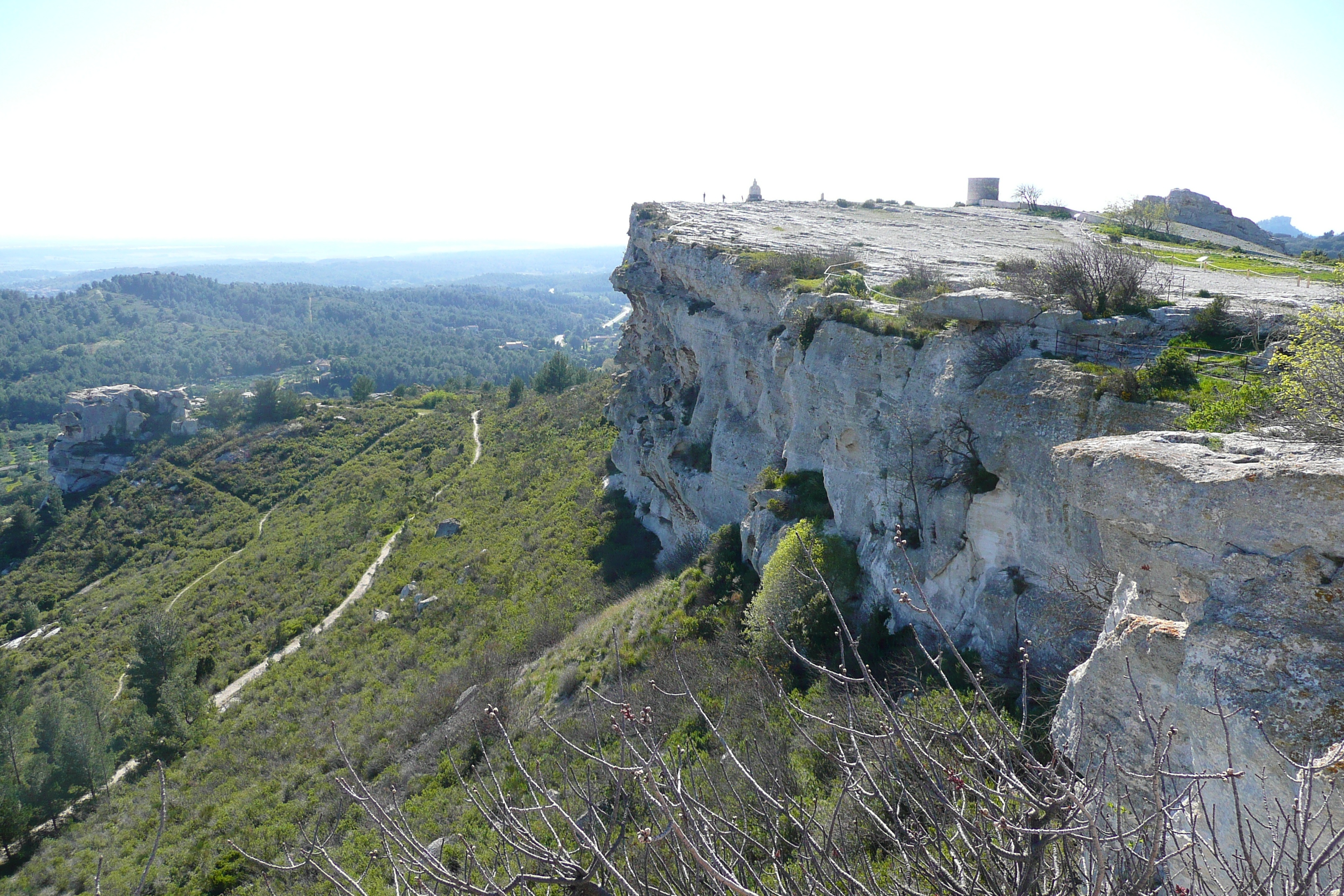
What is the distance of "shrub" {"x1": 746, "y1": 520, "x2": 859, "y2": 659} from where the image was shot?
1275 cm

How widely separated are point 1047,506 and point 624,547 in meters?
17.7

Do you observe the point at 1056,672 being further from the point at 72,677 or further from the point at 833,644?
the point at 72,677

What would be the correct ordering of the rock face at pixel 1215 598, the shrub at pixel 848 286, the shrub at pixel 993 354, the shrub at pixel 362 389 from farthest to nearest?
1. the shrub at pixel 362 389
2. the shrub at pixel 848 286
3. the shrub at pixel 993 354
4. the rock face at pixel 1215 598

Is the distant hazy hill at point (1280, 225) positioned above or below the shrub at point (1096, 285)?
above

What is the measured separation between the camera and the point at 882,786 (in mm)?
6711

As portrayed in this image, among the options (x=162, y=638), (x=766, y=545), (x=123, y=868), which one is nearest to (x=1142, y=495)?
(x=766, y=545)

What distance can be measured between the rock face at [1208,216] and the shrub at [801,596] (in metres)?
22.1

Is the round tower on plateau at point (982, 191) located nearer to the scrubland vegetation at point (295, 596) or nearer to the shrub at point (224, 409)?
the scrubland vegetation at point (295, 596)

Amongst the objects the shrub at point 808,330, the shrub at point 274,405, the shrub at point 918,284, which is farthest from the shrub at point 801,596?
the shrub at point 274,405

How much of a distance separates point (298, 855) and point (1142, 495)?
16.3 m

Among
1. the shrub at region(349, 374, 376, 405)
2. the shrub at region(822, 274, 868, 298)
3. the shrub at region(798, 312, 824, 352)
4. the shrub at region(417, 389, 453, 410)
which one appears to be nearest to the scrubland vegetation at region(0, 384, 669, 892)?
the shrub at region(417, 389, 453, 410)

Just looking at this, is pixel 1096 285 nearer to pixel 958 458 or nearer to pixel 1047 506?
pixel 958 458

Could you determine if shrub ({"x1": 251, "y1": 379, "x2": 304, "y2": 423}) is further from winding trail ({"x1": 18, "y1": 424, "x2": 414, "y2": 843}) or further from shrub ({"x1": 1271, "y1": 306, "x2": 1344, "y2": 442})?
shrub ({"x1": 1271, "y1": 306, "x2": 1344, "y2": 442})

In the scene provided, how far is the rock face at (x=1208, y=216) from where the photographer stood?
24.8 m
